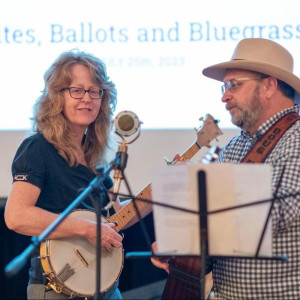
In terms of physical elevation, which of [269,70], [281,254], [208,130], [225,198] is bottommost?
[281,254]

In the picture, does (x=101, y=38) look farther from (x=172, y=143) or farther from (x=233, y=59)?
(x=233, y=59)

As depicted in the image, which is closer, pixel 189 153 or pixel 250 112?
pixel 250 112

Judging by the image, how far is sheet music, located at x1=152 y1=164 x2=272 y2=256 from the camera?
8.18ft

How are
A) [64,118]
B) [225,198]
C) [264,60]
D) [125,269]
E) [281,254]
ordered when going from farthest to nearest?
[125,269], [64,118], [264,60], [281,254], [225,198]

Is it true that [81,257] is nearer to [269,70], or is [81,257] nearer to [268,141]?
[268,141]

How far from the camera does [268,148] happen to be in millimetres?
2918

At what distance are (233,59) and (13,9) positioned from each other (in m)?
1.63

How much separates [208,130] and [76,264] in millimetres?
845

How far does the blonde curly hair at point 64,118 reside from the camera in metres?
3.39

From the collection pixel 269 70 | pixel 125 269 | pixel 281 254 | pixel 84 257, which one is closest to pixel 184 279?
pixel 281 254

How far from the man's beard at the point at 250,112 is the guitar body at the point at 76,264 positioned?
809mm

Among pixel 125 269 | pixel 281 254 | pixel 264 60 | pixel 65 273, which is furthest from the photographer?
pixel 125 269

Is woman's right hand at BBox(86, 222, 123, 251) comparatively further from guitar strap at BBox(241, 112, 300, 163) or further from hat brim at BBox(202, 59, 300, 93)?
hat brim at BBox(202, 59, 300, 93)

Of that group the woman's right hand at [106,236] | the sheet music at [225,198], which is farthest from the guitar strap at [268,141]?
the woman's right hand at [106,236]
